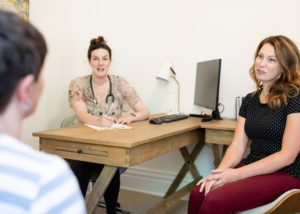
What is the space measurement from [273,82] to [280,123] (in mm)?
269

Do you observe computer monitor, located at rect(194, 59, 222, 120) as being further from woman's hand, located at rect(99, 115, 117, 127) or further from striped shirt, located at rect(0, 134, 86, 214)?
striped shirt, located at rect(0, 134, 86, 214)

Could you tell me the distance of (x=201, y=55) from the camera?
307 centimetres

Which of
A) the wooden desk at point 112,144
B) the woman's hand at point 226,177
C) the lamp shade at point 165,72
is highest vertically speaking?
the lamp shade at point 165,72

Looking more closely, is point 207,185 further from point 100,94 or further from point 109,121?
point 100,94

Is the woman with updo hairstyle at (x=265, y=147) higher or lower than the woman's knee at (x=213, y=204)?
higher

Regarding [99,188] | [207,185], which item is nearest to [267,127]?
[207,185]

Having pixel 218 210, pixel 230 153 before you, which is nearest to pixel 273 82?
pixel 230 153

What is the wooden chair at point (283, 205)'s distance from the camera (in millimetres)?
1544

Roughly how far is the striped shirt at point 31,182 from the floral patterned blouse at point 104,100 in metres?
2.05

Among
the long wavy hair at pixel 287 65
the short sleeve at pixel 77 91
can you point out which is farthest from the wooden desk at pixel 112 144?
the long wavy hair at pixel 287 65

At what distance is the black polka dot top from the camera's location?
1.78 metres

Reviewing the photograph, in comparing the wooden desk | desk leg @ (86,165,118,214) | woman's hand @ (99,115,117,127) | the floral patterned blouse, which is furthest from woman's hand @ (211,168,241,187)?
the floral patterned blouse

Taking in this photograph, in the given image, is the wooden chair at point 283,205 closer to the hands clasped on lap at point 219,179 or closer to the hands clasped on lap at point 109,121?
the hands clasped on lap at point 219,179

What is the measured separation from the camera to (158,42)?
3.22 meters
